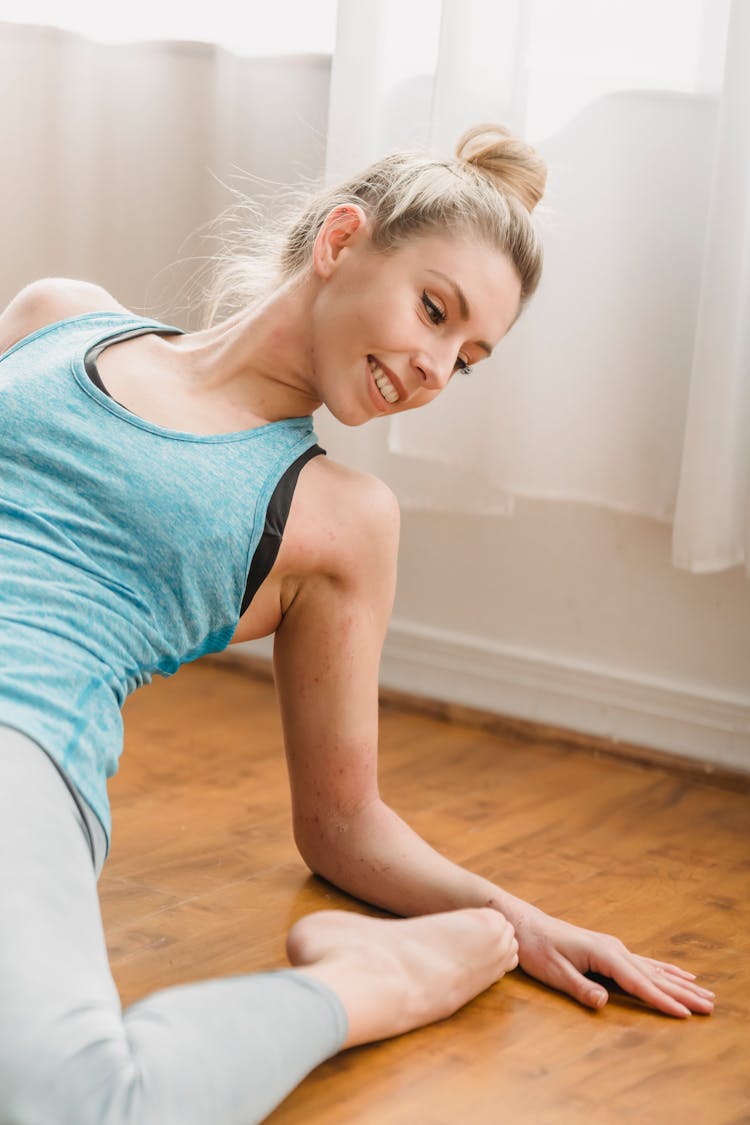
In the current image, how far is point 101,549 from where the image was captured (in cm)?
126

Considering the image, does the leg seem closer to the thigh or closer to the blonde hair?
the thigh

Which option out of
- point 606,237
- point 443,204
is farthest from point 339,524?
point 606,237

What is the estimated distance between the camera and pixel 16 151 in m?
2.40

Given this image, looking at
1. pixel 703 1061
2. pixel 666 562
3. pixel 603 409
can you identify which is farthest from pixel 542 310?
pixel 703 1061

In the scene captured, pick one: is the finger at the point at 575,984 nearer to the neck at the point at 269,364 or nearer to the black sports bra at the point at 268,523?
the black sports bra at the point at 268,523

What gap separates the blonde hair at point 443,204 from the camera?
4.48ft

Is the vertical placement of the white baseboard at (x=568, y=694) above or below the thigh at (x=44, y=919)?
below

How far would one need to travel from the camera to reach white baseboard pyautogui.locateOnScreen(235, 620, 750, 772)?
199cm

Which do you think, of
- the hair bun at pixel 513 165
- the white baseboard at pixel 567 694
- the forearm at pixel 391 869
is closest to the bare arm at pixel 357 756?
the forearm at pixel 391 869

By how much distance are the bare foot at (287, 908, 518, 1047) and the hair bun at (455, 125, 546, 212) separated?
0.69 meters

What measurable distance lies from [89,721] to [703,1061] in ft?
1.93

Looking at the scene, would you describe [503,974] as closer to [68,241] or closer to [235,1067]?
[235,1067]

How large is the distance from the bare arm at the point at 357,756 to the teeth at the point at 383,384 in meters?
0.10

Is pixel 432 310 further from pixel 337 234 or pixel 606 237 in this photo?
pixel 606 237
